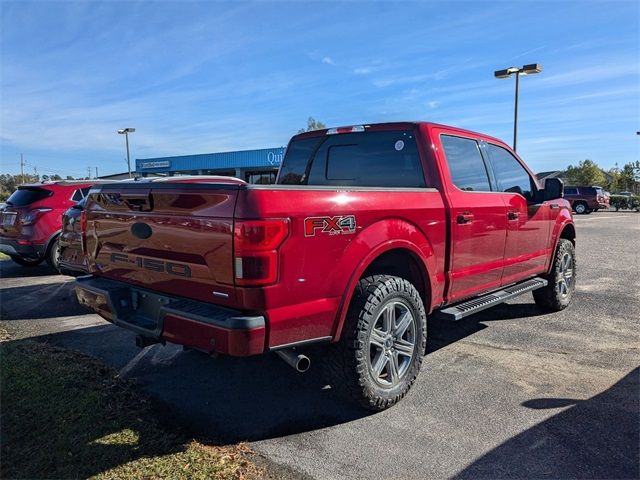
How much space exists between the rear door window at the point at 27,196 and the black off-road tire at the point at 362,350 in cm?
749

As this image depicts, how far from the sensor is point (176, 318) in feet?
9.80

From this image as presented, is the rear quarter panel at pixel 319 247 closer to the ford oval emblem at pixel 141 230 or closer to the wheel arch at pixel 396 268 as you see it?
the wheel arch at pixel 396 268

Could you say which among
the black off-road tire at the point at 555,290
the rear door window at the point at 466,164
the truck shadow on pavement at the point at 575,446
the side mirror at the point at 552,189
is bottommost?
the truck shadow on pavement at the point at 575,446

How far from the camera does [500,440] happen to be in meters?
3.10

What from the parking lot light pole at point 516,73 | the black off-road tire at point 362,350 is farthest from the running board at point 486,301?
the parking lot light pole at point 516,73

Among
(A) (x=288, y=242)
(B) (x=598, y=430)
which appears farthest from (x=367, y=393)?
(B) (x=598, y=430)

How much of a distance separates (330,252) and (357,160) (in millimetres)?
1785

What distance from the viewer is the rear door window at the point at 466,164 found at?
14.4 feet

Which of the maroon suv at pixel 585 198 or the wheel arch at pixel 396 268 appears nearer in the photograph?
the wheel arch at pixel 396 268

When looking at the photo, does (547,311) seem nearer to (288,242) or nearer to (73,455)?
(288,242)

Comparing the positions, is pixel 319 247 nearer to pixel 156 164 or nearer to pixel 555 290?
pixel 555 290

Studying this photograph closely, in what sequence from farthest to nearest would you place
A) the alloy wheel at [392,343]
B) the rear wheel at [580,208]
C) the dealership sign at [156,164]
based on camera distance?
the dealership sign at [156,164]
the rear wheel at [580,208]
the alloy wheel at [392,343]

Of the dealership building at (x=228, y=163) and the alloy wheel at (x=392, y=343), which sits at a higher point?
the dealership building at (x=228, y=163)

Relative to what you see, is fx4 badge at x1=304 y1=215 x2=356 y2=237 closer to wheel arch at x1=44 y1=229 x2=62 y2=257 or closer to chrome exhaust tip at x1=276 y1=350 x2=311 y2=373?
chrome exhaust tip at x1=276 y1=350 x2=311 y2=373
